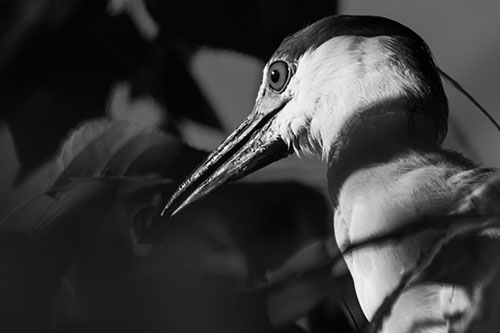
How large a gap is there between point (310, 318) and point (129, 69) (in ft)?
1.15

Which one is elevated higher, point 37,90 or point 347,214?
point 37,90

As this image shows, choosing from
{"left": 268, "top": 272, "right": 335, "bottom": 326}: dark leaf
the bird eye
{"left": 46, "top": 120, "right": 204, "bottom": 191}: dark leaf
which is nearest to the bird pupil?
the bird eye

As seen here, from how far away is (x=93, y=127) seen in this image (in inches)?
29.6

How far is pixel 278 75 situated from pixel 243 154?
0.12m

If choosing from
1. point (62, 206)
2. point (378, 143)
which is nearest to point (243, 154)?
point (378, 143)

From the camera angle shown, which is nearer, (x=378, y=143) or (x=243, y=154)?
(x=378, y=143)

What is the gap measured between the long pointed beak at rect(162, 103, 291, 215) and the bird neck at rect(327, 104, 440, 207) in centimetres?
13

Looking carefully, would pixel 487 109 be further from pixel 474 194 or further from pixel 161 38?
pixel 161 38

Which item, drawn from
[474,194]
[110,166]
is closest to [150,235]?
[110,166]

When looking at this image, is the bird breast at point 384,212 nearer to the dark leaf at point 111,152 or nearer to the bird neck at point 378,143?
the bird neck at point 378,143

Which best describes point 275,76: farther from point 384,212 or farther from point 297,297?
point 297,297

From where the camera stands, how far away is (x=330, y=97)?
105cm

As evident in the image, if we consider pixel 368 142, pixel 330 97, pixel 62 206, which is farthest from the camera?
pixel 330 97

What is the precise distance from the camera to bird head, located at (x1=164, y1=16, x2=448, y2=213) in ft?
3.18
